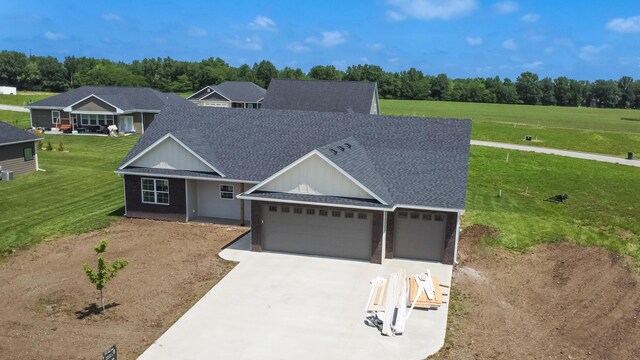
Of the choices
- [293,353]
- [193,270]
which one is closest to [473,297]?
[293,353]

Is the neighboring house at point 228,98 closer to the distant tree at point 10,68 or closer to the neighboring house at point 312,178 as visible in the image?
the neighboring house at point 312,178

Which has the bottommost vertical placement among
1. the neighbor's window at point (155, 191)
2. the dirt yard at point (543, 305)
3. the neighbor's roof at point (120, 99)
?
the dirt yard at point (543, 305)

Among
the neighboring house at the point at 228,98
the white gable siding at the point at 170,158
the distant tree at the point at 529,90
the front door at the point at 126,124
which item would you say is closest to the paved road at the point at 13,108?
the neighboring house at the point at 228,98

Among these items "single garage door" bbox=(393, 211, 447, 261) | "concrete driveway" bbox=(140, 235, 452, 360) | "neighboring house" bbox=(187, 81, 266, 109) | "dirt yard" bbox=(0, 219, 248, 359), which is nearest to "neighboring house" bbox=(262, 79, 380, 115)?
"dirt yard" bbox=(0, 219, 248, 359)

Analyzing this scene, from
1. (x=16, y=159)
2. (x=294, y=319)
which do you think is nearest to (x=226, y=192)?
(x=294, y=319)

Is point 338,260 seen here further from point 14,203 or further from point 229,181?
point 14,203

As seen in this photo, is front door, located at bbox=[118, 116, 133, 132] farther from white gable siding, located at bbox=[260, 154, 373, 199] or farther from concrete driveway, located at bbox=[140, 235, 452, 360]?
concrete driveway, located at bbox=[140, 235, 452, 360]

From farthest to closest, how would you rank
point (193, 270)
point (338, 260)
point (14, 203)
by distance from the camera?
1. point (14, 203)
2. point (338, 260)
3. point (193, 270)
